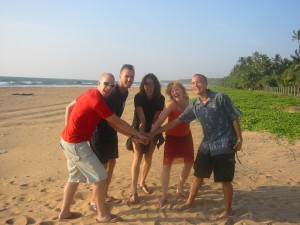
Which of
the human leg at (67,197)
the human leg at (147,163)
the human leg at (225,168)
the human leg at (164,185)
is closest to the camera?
the human leg at (225,168)

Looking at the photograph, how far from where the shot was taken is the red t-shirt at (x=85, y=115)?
387cm

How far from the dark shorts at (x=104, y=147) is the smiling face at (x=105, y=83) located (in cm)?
82

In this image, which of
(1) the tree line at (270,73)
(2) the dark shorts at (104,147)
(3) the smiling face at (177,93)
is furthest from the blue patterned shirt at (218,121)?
(1) the tree line at (270,73)

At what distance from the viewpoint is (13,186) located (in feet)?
19.0

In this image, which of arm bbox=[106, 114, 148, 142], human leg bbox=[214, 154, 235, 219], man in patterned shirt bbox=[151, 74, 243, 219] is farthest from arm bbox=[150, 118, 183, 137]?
human leg bbox=[214, 154, 235, 219]

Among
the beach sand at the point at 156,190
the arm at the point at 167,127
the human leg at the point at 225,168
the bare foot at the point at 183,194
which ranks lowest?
the beach sand at the point at 156,190

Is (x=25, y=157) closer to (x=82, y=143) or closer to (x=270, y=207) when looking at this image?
(x=82, y=143)

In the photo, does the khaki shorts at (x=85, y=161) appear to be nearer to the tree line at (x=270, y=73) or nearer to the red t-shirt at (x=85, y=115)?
the red t-shirt at (x=85, y=115)

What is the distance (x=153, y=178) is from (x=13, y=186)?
8.23 ft

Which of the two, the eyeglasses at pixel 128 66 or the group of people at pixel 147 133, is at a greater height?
the eyeglasses at pixel 128 66

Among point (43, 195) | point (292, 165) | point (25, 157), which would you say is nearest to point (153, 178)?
point (43, 195)

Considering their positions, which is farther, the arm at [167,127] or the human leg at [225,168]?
the arm at [167,127]

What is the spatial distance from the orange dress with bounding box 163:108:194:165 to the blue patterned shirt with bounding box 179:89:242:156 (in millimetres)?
630

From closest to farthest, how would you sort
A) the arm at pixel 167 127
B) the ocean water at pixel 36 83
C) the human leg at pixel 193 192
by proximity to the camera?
the human leg at pixel 193 192 → the arm at pixel 167 127 → the ocean water at pixel 36 83
